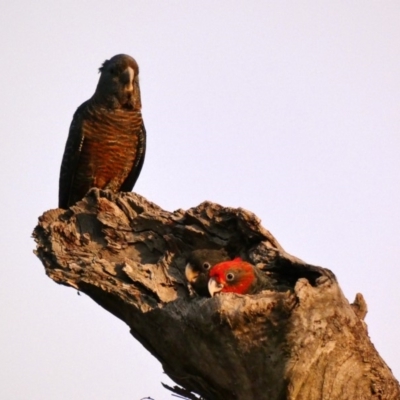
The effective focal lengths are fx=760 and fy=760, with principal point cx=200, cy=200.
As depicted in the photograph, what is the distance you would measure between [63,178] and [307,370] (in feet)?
18.8

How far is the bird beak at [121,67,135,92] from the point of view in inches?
396

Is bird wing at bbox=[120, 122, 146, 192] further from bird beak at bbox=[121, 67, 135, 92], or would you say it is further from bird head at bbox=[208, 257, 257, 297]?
bird head at bbox=[208, 257, 257, 297]

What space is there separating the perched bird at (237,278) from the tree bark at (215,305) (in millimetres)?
100

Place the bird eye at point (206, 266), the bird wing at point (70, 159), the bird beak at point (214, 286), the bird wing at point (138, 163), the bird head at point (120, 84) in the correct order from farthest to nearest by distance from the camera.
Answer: the bird wing at point (138, 163) < the bird head at point (120, 84) < the bird wing at point (70, 159) < the bird beak at point (214, 286) < the bird eye at point (206, 266)

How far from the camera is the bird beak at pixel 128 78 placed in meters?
10.1

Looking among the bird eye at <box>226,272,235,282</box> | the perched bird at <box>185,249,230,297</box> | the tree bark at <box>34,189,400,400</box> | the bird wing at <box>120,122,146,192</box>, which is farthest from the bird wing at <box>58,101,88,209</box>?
the bird eye at <box>226,272,235,282</box>

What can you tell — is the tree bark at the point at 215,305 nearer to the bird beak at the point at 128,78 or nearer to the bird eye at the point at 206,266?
the bird eye at the point at 206,266

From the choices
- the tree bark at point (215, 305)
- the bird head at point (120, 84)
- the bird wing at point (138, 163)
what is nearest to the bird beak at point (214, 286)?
the tree bark at point (215, 305)

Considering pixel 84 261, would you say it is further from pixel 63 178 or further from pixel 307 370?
pixel 63 178

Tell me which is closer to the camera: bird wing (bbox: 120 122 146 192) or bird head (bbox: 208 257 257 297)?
bird head (bbox: 208 257 257 297)

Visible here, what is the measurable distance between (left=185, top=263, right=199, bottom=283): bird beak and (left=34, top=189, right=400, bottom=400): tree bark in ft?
0.22

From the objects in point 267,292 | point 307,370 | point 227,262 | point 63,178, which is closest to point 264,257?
point 227,262

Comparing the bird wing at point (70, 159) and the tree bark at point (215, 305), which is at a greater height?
the bird wing at point (70, 159)

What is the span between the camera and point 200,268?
6.55m
